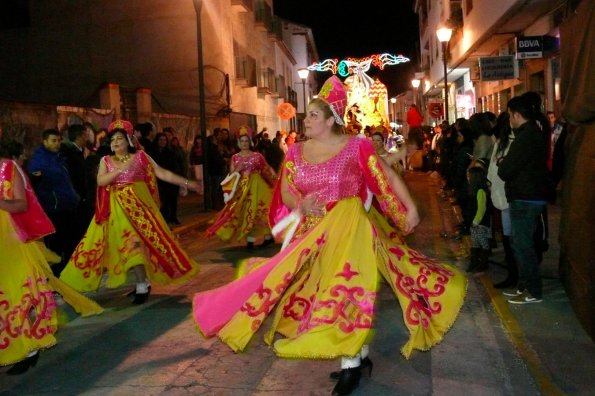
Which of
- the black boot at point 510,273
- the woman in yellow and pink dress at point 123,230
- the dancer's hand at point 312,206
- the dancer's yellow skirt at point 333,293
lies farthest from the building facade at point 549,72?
the woman in yellow and pink dress at point 123,230

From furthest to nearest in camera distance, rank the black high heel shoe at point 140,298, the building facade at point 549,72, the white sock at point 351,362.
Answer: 1. the black high heel shoe at point 140,298
2. the building facade at point 549,72
3. the white sock at point 351,362

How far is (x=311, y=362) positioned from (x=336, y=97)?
1973 millimetres

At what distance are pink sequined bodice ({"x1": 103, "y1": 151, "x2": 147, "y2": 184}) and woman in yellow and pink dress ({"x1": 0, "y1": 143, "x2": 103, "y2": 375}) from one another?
171cm

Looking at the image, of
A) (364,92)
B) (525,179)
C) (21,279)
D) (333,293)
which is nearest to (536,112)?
(525,179)

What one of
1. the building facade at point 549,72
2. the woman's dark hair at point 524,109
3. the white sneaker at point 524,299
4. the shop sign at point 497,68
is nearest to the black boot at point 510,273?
the white sneaker at point 524,299

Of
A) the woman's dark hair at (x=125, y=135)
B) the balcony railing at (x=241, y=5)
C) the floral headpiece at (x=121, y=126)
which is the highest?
the balcony railing at (x=241, y=5)

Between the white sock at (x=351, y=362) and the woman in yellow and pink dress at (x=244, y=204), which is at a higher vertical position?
the woman in yellow and pink dress at (x=244, y=204)

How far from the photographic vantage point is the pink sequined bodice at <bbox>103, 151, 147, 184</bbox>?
7.05m

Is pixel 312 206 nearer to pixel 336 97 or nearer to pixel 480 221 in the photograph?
pixel 336 97

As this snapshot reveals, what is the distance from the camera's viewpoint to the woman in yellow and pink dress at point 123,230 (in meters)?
7.05

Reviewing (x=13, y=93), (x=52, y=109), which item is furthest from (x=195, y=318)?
(x=13, y=93)

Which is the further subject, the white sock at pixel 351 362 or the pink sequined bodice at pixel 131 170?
the pink sequined bodice at pixel 131 170

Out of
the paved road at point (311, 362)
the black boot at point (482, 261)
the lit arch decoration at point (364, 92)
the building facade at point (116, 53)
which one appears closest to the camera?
the paved road at point (311, 362)

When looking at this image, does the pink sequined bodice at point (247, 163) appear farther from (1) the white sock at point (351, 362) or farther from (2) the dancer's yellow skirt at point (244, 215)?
(1) the white sock at point (351, 362)
